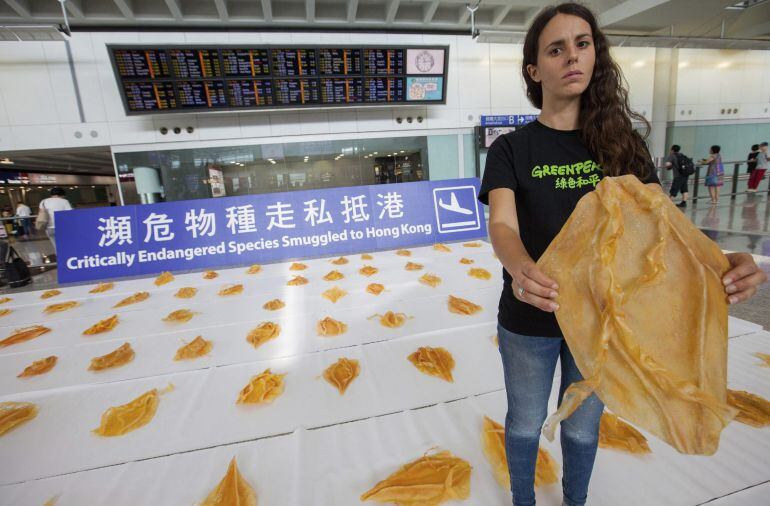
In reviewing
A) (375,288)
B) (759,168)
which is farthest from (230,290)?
(759,168)

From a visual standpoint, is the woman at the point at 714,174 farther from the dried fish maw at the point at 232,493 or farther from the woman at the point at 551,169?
the dried fish maw at the point at 232,493

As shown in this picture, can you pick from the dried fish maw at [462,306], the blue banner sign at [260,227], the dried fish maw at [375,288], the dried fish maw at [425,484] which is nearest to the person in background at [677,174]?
the blue banner sign at [260,227]

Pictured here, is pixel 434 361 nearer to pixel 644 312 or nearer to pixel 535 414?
pixel 535 414

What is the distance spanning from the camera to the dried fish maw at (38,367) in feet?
6.57

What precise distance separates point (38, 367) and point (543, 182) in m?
3.03

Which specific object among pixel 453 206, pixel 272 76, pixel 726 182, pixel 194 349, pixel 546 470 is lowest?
pixel 546 470

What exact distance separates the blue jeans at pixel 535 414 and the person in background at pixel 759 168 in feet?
37.6

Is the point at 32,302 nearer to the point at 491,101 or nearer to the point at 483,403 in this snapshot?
the point at 483,403

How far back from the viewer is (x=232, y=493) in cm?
115

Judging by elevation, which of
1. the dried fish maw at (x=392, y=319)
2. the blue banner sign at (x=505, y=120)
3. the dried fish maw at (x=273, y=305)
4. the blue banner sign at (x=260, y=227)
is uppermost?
the blue banner sign at (x=505, y=120)

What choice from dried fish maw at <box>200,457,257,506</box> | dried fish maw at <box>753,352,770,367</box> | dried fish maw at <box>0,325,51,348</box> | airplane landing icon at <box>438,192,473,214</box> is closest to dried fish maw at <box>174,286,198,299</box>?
dried fish maw at <box>0,325,51,348</box>

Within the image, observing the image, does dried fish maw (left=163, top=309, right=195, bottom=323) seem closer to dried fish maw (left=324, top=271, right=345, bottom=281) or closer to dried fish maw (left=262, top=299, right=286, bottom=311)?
dried fish maw (left=262, top=299, right=286, bottom=311)

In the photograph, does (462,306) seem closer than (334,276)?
Yes

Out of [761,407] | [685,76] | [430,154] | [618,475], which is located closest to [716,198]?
[685,76]
